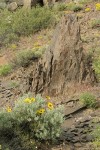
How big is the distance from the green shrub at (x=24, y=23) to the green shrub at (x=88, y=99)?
8466mm

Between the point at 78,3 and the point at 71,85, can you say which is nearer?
the point at 71,85

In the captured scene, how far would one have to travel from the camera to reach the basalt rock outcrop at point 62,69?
37.9 feet

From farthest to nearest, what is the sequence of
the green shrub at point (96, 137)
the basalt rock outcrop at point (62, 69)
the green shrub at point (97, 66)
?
the green shrub at point (97, 66) → the basalt rock outcrop at point (62, 69) → the green shrub at point (96, 137)

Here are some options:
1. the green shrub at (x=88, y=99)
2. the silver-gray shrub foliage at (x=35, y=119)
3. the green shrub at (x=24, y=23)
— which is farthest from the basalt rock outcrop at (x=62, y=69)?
the green shrub at (x=24, y=23)

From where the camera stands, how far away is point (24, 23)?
18828 mm

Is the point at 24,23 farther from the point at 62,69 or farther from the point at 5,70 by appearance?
the point at 62,69

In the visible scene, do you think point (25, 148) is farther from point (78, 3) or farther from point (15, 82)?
point (78, 3)

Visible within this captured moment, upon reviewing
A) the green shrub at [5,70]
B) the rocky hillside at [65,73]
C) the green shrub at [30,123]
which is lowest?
the green shrub at [5,70]

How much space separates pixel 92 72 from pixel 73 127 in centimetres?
263

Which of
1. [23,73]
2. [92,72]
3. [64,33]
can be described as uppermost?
[64,33]

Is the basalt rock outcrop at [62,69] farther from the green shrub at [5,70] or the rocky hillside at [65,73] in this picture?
the green shrub at [5,70]

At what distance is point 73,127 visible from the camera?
31.1 feet

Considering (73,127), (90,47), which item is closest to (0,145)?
(73,127)

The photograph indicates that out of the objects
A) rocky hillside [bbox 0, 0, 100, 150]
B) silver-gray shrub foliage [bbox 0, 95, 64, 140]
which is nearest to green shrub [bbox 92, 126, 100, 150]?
rocky hillside [bbox 0, 0, 100, 150]
